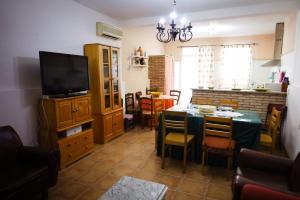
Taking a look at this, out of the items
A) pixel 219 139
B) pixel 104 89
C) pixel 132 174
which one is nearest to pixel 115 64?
pixel 104 89

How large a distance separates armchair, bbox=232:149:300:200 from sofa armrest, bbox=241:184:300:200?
199 mm

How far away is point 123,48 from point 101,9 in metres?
1.41

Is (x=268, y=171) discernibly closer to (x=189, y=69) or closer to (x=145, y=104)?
(x=145, y=104)

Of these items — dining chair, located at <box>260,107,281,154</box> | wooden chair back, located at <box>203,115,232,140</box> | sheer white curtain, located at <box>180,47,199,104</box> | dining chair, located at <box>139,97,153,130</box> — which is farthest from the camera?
sheer white curtain, located at <box>180,47,199,104</box>

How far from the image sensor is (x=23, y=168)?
2.08 meters

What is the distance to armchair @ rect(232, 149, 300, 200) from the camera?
1739 mm

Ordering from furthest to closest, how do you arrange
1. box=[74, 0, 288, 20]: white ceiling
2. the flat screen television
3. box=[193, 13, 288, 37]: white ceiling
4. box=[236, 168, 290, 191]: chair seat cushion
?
box=[193, 13, 288, 37]: white ceiling → box=[74, 0, 288, 20]: white ceiling → the flat screen television → box=[236, 168, 290, 191]: chair seat cushion

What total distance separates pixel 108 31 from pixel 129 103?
6.56 ft

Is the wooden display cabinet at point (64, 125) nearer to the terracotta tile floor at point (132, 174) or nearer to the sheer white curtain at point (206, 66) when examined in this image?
the terracotta tile floor at point (132, 174)

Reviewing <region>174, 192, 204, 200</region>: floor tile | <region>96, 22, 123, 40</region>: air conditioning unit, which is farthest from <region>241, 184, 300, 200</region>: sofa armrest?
<region>96, 22, 123, 40</region>: air conditioning unit

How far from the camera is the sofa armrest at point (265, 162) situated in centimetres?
194

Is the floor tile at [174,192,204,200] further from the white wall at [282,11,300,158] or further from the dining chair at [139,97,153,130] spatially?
the dining chair at [139,97,153,130]

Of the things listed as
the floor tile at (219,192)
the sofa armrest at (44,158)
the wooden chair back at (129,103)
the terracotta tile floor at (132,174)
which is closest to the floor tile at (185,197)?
the terracotta tile floor at (132,174)

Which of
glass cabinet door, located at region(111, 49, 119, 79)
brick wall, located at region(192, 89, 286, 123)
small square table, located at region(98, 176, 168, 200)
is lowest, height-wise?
small square table, located at region(98, 176, 168, 200)
